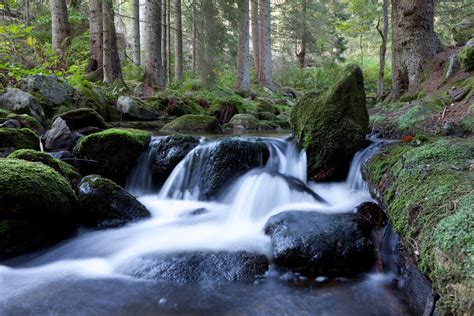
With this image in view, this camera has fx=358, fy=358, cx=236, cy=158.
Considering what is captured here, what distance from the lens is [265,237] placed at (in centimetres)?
440

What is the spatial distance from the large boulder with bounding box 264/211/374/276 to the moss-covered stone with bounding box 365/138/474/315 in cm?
53

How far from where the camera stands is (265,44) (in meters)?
18.0

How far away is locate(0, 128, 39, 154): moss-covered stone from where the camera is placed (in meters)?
5.71

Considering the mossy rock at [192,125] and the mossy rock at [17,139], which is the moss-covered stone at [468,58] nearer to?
the mossy rock at [192,125]

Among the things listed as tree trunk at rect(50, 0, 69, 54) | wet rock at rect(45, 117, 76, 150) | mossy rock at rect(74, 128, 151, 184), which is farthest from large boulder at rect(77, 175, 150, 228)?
tree trunk at rect(50, 0, 69, 54)

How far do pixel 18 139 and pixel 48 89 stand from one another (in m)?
3.48

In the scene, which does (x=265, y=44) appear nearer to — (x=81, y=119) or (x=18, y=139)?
(x=81, y=119)

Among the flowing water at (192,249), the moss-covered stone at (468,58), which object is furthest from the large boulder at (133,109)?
the moss-covered stone at (468,58)

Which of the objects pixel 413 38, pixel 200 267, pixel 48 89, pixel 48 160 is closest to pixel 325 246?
pixel 200 267

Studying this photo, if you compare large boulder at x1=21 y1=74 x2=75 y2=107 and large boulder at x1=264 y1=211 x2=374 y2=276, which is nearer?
large boulder at x1=264 y1=211 x2=374 y2=276

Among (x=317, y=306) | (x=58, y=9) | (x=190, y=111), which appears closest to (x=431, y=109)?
(x=317, y=306)

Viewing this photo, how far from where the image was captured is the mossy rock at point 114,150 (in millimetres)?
6441

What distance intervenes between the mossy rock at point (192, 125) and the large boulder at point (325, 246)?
19.6 ft

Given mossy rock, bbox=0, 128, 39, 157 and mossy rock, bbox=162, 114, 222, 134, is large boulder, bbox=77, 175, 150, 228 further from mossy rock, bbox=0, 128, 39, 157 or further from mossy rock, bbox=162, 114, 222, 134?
mossy rock, bbox=162, 114, 222, 134
